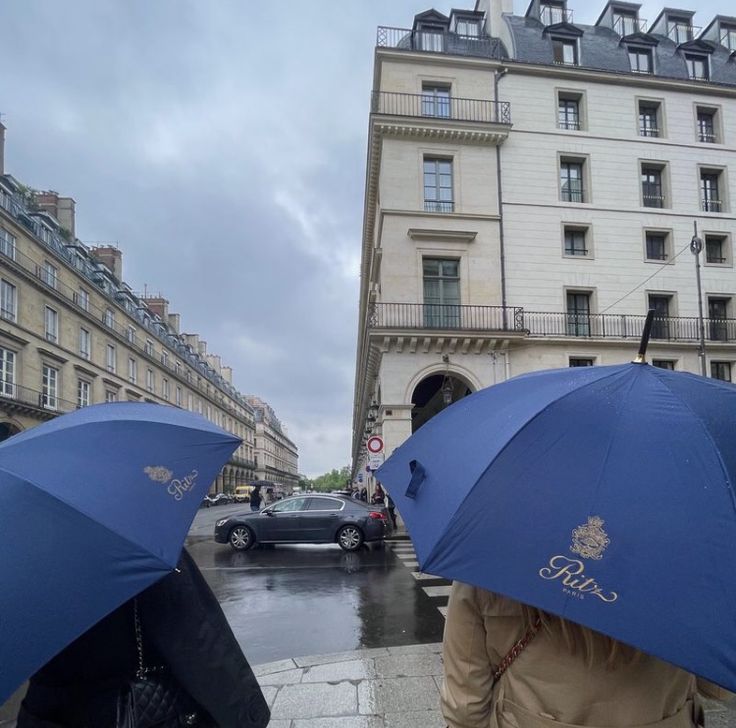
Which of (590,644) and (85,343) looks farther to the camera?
(85,343)

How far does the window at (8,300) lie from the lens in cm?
3488

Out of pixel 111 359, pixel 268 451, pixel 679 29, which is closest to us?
pixel 679 29

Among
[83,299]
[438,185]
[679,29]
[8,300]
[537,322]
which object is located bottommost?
[537,322]

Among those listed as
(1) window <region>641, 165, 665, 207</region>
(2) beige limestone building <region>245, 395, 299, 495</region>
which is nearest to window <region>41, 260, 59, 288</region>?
(1) window <region>641, 165, 665, 207</region>

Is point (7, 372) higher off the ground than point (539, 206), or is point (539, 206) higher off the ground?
point (539, 206)

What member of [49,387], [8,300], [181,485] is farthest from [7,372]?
[181,485]

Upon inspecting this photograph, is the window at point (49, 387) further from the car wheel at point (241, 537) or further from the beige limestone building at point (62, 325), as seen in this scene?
the car wheel at point (241, 537)

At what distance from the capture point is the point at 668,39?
27.6 metres

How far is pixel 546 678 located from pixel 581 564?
16.9 inches

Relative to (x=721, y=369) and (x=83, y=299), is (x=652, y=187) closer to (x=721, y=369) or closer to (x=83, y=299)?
(x=721, y=369)

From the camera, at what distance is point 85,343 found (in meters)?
44.8

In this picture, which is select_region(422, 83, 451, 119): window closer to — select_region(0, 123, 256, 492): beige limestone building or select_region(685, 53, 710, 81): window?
select_region(685, 53, 710, 81): window

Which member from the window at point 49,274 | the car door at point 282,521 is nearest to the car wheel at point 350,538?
the car door at point 282,521

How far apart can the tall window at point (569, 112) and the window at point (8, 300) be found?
32.4 meters
